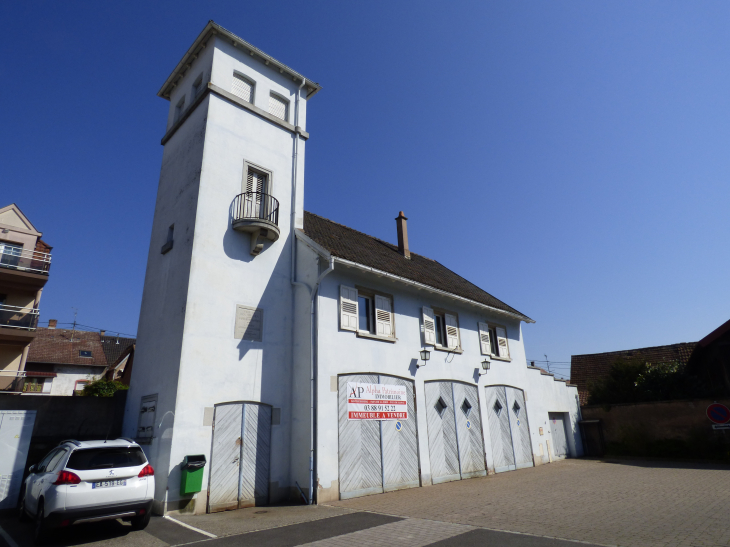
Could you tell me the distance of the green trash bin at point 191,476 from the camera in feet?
33.8

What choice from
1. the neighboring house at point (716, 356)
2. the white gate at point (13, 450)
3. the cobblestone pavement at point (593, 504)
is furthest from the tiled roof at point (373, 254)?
the white gate at point (13, 450)

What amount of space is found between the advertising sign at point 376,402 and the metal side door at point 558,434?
1119 cm

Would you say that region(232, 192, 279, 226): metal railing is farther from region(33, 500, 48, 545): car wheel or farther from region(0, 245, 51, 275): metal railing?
region(0, 245, 51, 275): metal railing

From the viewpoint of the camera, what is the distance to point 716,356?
65.9ft

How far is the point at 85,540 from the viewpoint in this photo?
7.75 metres

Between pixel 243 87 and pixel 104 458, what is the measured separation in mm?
12631

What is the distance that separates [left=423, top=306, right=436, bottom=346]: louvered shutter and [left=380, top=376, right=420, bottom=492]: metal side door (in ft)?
6.81

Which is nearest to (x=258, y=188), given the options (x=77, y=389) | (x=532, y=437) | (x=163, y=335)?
(x=163, y=335)

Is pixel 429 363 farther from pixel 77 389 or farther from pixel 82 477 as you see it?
pixel 77 389

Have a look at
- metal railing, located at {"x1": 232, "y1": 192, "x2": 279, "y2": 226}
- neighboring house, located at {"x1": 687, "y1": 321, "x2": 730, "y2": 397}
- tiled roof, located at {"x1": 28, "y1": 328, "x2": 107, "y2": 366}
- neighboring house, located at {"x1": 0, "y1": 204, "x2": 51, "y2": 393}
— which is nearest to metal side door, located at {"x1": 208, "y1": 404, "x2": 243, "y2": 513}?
metal railing, located at {"x1": 232, "y1": 192, "x2": 279, "y2": 226}

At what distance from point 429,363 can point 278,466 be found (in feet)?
20.9

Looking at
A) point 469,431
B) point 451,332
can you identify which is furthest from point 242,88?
point 469,431

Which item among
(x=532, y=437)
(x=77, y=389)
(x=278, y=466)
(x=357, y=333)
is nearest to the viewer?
(x=278, y=466)

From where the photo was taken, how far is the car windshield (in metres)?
7.75
